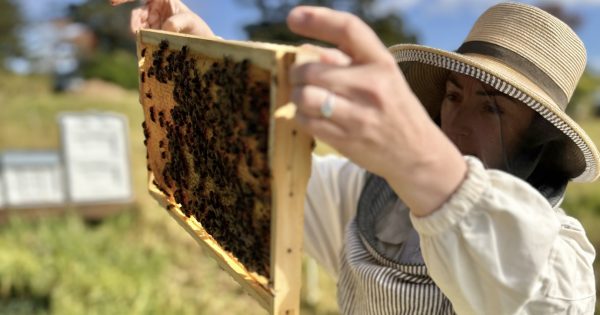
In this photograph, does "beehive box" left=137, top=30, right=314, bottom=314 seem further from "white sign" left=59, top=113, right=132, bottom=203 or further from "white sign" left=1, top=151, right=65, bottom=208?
"white sign" left=1, top=151, right=65, bottom=208

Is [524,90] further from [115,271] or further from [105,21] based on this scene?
[105,21]

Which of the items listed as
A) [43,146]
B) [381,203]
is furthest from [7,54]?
[381,203]

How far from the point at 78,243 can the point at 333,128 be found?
581 centimetres

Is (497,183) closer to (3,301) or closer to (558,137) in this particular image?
(558,137)

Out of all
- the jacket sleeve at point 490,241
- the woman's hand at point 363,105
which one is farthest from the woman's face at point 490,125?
Result: the woman's hand at point 363,105

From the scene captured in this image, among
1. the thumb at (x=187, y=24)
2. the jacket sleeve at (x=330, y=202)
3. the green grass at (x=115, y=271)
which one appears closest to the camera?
the thumb at (x=187, y=24)

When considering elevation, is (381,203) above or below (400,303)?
above

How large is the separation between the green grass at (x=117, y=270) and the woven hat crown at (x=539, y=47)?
160 inches

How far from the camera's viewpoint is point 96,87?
1078 inches

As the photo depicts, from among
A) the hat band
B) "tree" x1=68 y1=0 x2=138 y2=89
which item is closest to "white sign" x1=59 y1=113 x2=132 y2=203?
the hat band

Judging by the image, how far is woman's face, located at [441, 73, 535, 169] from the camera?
1.92m

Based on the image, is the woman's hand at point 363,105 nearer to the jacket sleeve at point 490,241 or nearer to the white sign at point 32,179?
the jacket sleeve at point 490,241

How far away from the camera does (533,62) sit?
6.27 ft

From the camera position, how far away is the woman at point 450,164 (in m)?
1.08
